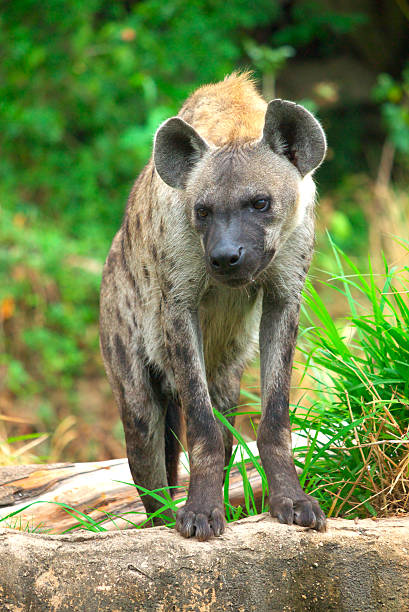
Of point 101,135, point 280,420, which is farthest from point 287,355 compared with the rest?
point 101,135

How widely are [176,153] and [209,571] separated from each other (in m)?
1.82

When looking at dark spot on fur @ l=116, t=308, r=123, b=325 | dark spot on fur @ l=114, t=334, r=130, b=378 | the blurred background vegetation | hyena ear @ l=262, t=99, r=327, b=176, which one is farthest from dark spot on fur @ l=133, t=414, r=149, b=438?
the blurred background vegetation

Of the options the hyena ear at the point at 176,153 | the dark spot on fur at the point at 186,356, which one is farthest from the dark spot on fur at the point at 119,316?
the hyena ear at the point at 176,153

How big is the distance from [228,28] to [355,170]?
3247mm

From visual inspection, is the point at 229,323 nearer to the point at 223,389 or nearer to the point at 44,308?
the point at 223,389

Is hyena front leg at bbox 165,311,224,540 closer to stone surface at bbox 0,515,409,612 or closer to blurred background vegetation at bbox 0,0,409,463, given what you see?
stone surface at bbox 0,515,409,612

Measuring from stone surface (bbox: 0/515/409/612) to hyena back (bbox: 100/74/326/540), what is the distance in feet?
0.61

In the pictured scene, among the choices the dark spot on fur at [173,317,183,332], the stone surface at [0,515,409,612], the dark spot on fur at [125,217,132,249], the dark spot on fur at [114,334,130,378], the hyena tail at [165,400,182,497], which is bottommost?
the hyena tail at [165,400,182,497]

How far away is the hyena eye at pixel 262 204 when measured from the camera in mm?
3422

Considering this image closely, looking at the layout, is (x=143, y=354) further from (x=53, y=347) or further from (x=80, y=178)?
(x=80, y=178)

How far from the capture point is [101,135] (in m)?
9.95

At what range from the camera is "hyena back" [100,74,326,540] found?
11.0 ft

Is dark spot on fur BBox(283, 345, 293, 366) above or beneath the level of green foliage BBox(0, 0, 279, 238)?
beneath

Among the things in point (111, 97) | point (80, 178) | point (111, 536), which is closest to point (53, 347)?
point (80, 178)
